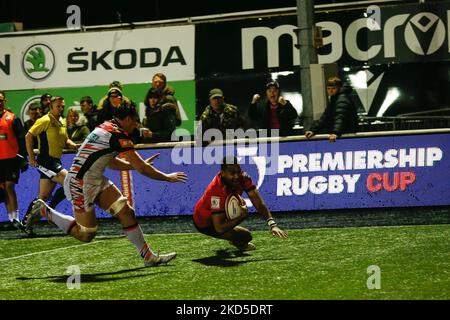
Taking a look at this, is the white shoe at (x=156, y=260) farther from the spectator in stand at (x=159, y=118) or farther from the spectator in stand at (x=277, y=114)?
the spectator in stand at (x=159, y=118)

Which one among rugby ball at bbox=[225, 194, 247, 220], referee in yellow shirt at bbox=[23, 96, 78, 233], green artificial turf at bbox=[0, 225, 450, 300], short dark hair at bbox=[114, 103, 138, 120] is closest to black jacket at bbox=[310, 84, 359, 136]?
Answer: green artificial turf at bbox=[0, 225, 450, 300]

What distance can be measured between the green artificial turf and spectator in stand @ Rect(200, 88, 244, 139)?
2798 mm

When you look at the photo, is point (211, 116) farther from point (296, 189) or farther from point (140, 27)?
point (140, 27)

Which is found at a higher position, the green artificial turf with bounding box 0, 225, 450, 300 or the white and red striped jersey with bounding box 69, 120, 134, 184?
the white and red striped jersey with bounding box 69, 120, 134, 184

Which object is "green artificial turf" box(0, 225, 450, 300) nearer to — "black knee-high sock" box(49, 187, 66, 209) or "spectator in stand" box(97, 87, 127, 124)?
"black knee-high sock" box(49, 187, 66, 209)

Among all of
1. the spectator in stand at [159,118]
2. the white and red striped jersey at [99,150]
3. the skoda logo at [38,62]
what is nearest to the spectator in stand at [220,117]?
the spectator in stand at [159,118]

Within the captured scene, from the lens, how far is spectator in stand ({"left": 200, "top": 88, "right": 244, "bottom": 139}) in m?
15.8

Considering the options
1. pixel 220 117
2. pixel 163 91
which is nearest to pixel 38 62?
pixel 163 91

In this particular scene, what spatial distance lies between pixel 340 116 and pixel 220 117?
2063 mm

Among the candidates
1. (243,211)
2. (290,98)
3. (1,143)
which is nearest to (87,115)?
(1,143)

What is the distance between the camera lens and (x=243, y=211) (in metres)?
11.4

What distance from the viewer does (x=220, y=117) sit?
15891 millimetres

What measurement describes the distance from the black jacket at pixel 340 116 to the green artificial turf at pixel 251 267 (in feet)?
7.97

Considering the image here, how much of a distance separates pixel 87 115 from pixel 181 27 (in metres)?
2.92
